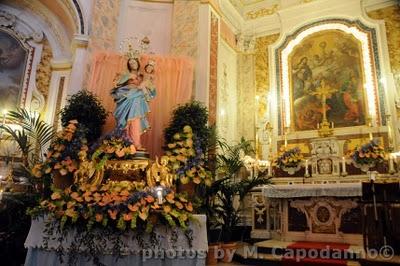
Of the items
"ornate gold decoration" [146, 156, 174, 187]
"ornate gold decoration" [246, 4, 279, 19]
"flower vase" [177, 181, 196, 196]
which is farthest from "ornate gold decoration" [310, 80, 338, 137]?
"ornate gold decoration" [146, 156, 174, 187]

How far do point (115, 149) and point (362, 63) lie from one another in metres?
6.38

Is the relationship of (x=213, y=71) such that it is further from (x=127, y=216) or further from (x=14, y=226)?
(x=14, y=226)

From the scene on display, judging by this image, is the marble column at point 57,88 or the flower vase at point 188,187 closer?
the flower vase at point 188,187

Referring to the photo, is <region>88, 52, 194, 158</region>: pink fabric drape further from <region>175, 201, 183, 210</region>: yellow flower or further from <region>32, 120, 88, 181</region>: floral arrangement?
<region>175, 201, 183, 210</region>: yellow flower

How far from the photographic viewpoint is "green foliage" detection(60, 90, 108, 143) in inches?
244

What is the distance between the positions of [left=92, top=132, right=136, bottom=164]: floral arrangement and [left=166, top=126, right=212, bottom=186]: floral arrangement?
0.66m

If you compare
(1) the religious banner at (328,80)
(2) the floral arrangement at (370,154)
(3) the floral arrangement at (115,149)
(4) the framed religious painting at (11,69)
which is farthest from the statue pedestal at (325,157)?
(4) the framed religious painting at (11,69)

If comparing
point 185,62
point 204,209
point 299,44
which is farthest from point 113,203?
point 299,44

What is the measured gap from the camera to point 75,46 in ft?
24.7

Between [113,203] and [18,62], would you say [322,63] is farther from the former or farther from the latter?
[18,62]

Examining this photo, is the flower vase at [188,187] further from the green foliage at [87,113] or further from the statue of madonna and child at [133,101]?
the green foliage at [87,113]

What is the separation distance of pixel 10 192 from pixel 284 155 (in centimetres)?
556

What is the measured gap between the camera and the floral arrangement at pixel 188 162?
212 inches

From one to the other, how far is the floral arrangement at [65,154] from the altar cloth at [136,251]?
1064 mm
